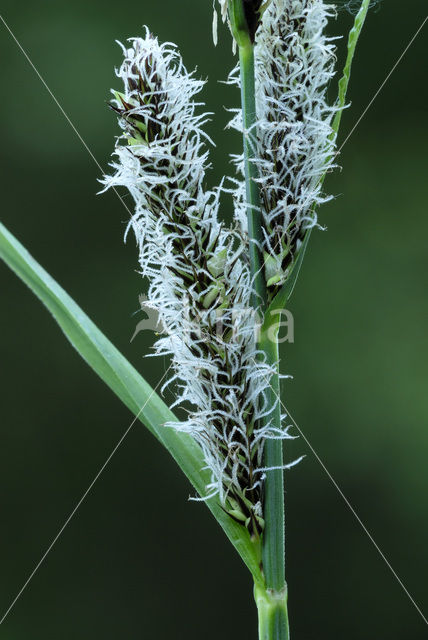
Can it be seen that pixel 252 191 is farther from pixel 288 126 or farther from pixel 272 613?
pixel 272 613

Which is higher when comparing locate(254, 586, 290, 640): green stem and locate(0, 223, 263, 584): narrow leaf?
locate(0, 223, 263, 584): narrow leaf

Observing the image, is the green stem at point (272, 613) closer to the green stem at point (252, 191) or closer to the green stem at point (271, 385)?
the green stem at point (271, 385)

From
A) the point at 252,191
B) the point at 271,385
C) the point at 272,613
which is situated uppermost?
the point at 252,191

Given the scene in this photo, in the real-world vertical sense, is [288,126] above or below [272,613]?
above

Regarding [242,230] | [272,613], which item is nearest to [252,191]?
[242,230]

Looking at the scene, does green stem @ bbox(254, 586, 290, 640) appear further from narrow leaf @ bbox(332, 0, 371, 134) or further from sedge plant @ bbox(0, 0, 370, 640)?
narrow leaf @ bbox(332, 0, 371, 134)

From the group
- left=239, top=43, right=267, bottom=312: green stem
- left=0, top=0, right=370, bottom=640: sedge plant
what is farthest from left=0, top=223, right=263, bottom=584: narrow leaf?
left=239, top=43, right=267, bottom=312: green stem
